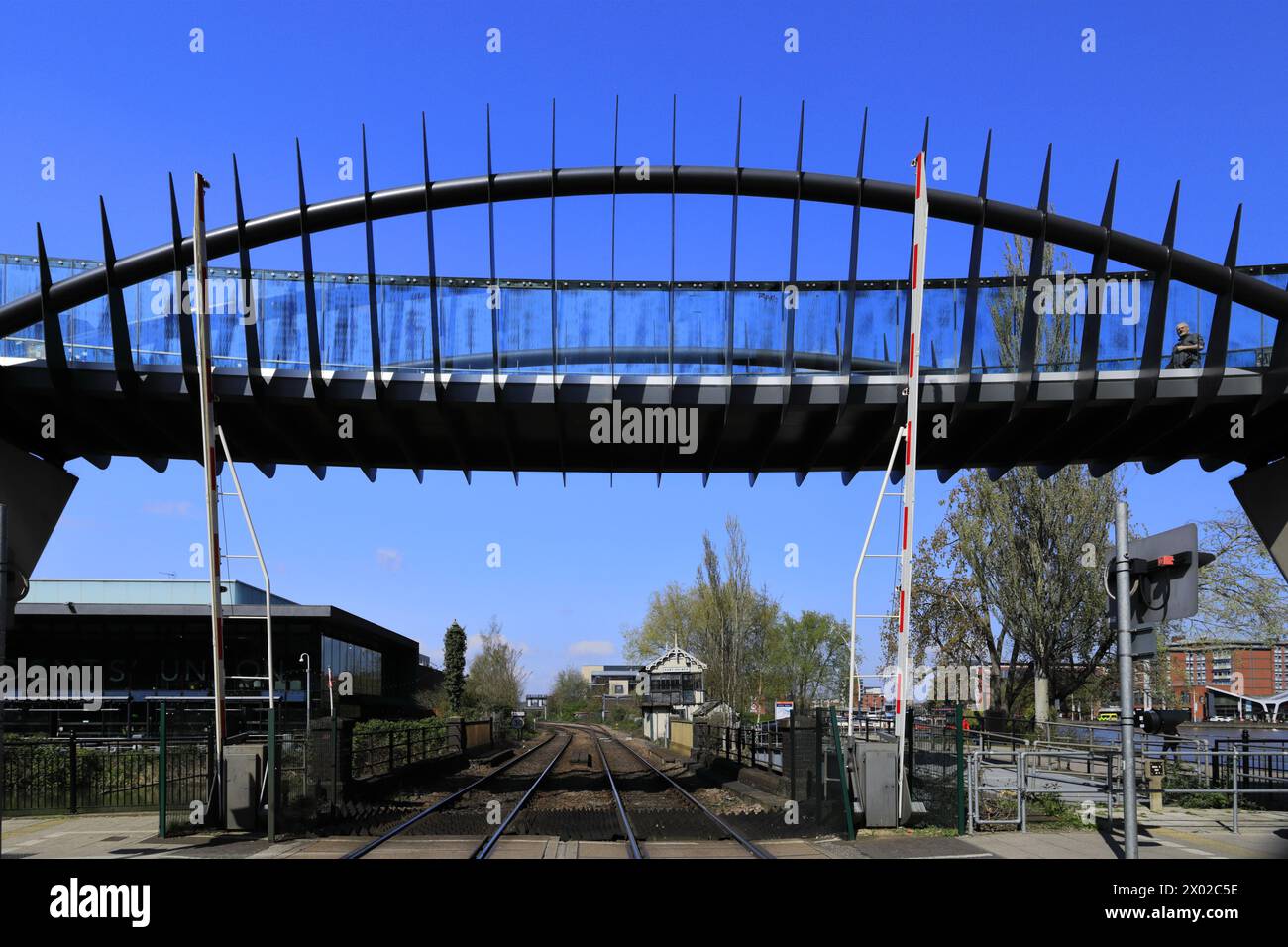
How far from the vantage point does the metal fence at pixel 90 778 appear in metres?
20.7

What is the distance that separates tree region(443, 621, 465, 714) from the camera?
7800cm

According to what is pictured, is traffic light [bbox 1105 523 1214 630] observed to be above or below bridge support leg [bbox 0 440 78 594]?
below

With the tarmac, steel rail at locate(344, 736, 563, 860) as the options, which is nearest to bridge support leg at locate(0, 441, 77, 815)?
the tarmac

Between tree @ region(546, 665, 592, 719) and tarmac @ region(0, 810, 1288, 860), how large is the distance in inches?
5398

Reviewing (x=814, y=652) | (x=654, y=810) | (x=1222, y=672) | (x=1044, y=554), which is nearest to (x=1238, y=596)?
(x=1044, y=554)

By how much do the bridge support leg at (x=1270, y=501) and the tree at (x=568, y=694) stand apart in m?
136

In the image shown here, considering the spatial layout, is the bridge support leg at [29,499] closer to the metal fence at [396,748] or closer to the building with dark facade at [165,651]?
the metal fence at [396,748]

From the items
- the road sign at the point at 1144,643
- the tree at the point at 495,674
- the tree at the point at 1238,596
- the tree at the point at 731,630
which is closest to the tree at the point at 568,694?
the tree at the point at 495,674

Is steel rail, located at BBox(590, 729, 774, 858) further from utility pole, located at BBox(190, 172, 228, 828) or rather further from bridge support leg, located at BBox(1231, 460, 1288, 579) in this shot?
bridge support leg, located at BBox(1231, 460, 1288, 579)

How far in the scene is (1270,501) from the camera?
20203 mm

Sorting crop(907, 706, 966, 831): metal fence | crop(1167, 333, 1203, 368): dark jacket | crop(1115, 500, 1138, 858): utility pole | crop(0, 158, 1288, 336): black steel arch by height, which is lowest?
crop(907, 706, 966, 831): metal fence

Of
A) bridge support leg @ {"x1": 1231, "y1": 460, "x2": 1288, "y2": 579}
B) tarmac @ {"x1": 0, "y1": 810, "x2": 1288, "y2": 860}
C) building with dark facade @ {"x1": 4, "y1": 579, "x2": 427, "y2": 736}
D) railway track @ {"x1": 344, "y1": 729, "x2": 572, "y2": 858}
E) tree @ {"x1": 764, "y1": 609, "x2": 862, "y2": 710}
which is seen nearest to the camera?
tarmac @ {"x1": 0, "y1": 810, "x2": 1288, "y2": 860}

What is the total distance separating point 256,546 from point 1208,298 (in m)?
17.1
